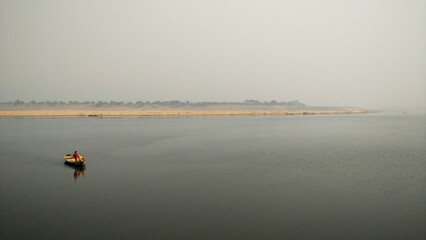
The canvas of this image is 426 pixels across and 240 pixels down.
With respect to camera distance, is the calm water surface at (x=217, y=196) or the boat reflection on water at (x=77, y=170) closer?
the calm water surface at (x=217, y=196)

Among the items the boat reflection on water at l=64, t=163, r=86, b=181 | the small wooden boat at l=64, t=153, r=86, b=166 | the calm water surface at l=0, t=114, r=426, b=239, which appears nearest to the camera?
the calm water surface at l=0, t=114, r=426, b=239

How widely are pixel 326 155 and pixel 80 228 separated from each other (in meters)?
26.9

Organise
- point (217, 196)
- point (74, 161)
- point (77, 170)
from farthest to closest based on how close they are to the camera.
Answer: point (74, 161) < point (77, 170) < point (217, 196)

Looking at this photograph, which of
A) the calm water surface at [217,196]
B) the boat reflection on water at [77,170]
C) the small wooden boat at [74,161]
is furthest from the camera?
the small wooden boat at [74,161]

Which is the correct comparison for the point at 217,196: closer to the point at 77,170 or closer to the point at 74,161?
the point at 77,170

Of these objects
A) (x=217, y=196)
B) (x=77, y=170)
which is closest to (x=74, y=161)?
(x=77, y=170)

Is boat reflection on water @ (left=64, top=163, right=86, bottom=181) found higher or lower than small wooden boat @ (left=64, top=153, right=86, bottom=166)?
lower

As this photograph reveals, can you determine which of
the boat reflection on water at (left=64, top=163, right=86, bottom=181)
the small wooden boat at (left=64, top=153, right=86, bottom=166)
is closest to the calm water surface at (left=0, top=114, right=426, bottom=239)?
the boat reflection on water at (left=64, top=163, right=86, bottom=181)

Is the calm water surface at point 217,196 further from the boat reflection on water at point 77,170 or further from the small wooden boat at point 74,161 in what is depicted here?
the small wooden boat at point 74,161

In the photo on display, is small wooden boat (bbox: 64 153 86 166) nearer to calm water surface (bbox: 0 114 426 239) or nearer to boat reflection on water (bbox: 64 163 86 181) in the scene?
boat reflection on water (bbox: 64 163 86 181)

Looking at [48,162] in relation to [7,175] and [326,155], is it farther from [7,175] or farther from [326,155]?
[326,155]

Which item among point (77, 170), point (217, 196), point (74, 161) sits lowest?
point (77, 170)

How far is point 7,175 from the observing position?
25328mm

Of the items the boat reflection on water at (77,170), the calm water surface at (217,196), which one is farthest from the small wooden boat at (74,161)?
the calm water surface at (217,196)
